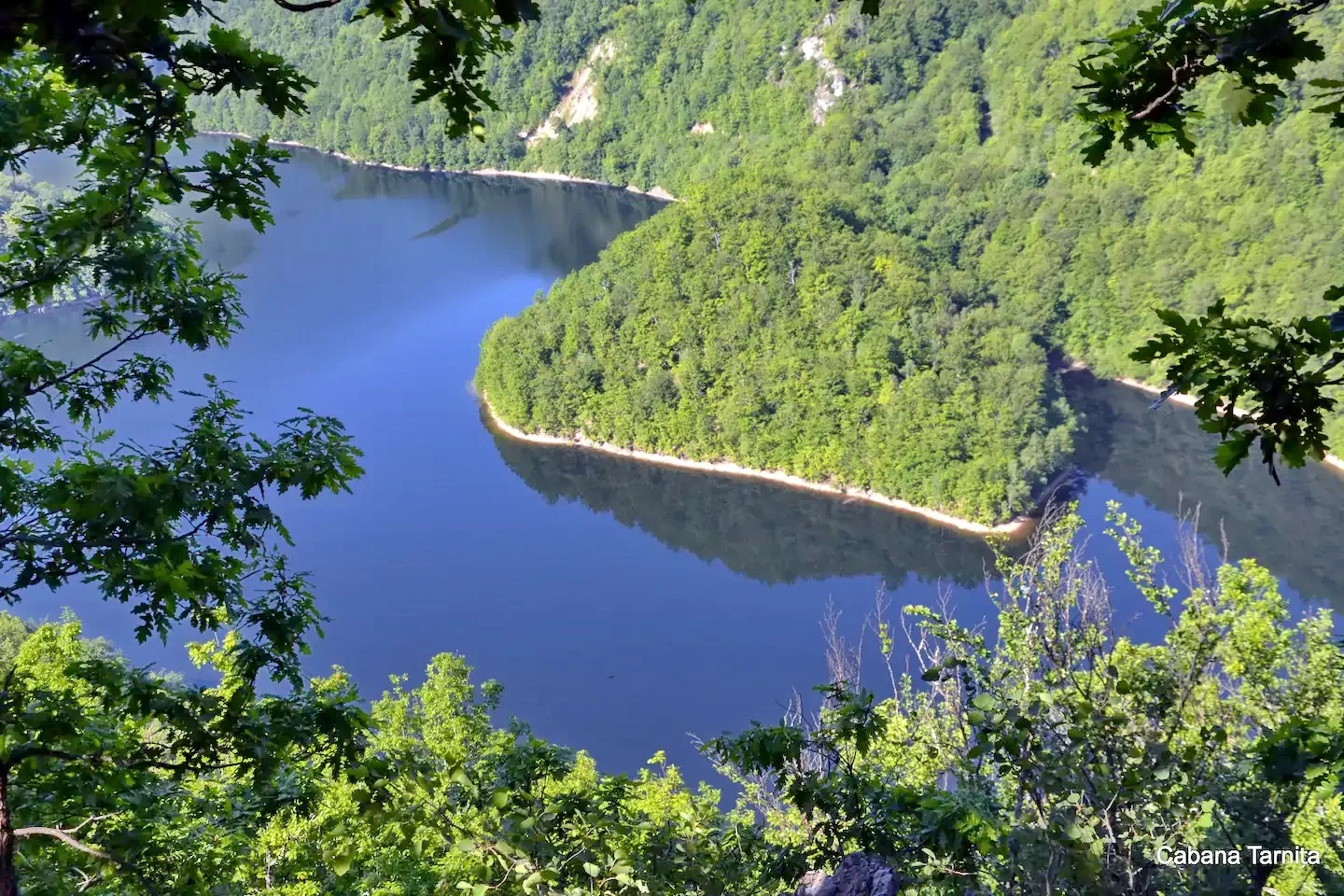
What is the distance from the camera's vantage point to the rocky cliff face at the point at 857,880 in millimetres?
3246

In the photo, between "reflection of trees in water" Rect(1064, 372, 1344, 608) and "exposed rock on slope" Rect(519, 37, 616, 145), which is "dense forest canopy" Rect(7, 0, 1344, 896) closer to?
"reflection of trees in water" Rect(1064, 372, 1344, 608)

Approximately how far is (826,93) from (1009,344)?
46.1 metres

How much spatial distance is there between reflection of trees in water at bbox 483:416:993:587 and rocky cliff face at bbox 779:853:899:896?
101 ft

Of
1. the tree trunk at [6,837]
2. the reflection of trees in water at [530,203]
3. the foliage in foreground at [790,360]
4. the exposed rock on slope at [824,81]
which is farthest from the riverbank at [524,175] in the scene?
the tree trunk at [6,837]

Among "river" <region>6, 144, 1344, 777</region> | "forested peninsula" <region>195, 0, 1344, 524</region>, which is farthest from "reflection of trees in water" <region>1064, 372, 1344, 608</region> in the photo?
"forested peninsula" <region>195, 0, 1344, 524</region>

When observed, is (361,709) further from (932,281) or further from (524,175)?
(524,175)

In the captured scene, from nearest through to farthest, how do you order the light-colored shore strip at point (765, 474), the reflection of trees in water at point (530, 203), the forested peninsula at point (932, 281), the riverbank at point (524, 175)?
the light-colored shore strip at point (765, 474) < the forested peninsula at point (932, 281) < the reflection of trees in water at point (530, 203) < the riverbank at point (524, 175)

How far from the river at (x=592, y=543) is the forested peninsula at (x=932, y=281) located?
2438mm

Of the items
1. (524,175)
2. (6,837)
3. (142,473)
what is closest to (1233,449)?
(142,473)

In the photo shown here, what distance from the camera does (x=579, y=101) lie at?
98.6m

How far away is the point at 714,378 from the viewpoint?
152ft

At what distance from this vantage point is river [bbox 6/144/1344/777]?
29203mm

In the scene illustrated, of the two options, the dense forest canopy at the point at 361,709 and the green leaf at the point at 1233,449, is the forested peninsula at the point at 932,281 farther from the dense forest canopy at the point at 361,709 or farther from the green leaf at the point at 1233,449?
the green leaf at the point at 1233,449

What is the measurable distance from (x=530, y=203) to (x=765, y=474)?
46550mm
